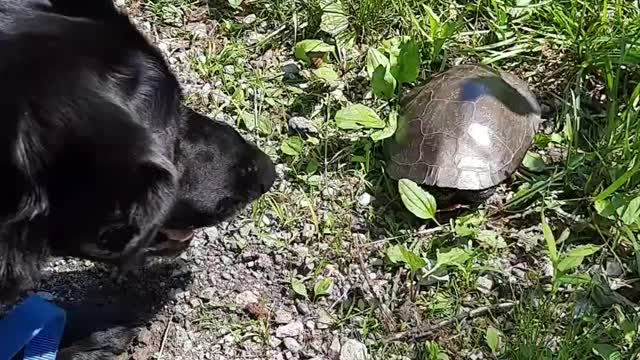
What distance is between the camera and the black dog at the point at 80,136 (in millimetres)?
2035

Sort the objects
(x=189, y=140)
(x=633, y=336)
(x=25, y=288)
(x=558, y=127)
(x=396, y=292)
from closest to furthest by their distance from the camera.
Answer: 1. (x=25, y=288)
2. (x=189, y=140)
3. (x=633, y=336)
4. (x=396, y=292)
5. (x=558, y=127)

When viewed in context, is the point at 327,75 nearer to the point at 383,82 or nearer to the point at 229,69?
the point at 383,82

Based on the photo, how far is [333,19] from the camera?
3.66 meters

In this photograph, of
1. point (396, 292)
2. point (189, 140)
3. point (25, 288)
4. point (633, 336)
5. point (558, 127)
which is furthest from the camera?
point (558, 127)

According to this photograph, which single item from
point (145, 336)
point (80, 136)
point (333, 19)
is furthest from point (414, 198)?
point (80, 136)

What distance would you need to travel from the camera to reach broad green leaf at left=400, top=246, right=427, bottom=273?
2992 mm

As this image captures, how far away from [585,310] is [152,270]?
1406 mm

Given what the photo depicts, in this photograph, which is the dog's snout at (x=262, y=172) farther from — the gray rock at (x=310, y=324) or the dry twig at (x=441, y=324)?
the dry twig at (x=441, y=324)

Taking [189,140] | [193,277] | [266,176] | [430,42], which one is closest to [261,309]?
[193,277]

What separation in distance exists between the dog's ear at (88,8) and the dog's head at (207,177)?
35cm

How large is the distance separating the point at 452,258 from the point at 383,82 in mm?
733

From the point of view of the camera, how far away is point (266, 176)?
2.86 m

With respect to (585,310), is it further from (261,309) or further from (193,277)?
(193,277)

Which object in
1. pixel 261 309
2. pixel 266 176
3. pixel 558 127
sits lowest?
pixel 261 309
